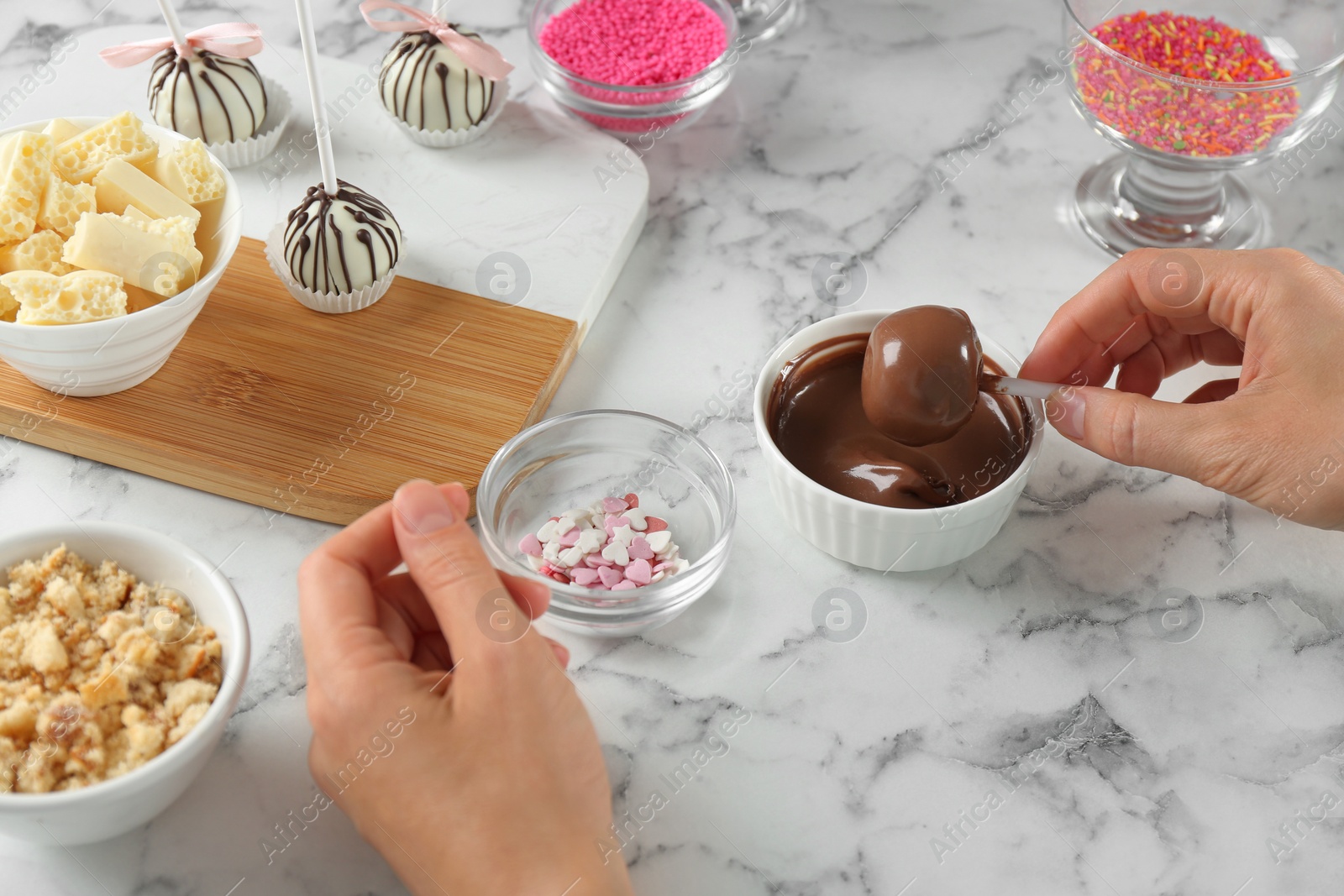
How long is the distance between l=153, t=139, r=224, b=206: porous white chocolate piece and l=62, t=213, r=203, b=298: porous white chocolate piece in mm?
59

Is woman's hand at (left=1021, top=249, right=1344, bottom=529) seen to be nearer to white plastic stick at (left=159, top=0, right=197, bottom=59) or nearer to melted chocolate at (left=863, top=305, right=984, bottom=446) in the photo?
melted chocolate at (left=863, top=305, right=984, bottom=446)

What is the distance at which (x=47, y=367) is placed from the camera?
1187 millimetres

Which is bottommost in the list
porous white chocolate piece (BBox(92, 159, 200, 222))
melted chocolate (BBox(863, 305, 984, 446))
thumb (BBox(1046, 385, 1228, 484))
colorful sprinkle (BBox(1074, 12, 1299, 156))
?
porous white chocolate piece (BBox(92, 159, 200, 222))

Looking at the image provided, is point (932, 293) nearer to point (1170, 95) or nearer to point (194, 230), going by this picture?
point (1170, 95)

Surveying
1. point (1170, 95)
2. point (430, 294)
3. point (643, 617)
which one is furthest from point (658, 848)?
point (1170, 95)

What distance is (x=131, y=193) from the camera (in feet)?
3.89

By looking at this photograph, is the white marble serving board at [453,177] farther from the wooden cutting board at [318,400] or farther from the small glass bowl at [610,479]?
the small glass bowl at [610,479]

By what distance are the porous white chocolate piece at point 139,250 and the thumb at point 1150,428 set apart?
0.93 metres

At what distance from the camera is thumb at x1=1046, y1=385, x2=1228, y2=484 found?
108cm

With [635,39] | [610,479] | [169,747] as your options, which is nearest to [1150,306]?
[610,479]

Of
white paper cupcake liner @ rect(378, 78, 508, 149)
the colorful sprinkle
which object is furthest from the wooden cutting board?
the colorful sprinkle

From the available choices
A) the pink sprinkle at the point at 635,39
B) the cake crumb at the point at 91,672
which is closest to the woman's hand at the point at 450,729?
the cake crumb at the point at 91,672

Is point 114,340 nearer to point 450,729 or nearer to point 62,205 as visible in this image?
point 62,205

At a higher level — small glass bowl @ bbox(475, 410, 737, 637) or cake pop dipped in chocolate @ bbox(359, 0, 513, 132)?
cake pop dipped in chocolate @ bbox(359, 0, 513, 132)
